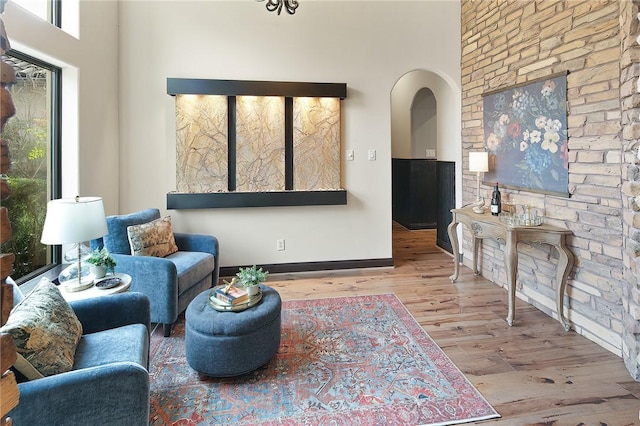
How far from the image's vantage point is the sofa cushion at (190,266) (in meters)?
3.21

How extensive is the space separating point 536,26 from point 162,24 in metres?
3.92

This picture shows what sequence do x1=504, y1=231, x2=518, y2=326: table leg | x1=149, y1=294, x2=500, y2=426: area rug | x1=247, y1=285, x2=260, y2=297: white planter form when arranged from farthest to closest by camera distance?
x1=504, y1=231, x2=518, y2=326: table leg → x1=247, y1=285, x2=260, y2=297: white planter → x1=149, y1=294, x2=500, y2=426: area rug

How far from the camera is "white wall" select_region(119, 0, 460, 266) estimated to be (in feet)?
14.2

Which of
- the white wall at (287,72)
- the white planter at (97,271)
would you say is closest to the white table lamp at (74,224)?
the white planter at (97,271)

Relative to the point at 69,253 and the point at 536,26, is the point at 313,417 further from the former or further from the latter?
the point at 536,26

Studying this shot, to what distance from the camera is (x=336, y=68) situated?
4.63 metres

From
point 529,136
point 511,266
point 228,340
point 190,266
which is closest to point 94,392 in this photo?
point 228,340

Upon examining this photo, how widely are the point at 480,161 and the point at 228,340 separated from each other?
3.18 m

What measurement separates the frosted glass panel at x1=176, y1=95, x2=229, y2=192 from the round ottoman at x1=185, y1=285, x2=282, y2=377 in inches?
89.0

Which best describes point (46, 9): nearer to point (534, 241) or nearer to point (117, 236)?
point (117, 236)

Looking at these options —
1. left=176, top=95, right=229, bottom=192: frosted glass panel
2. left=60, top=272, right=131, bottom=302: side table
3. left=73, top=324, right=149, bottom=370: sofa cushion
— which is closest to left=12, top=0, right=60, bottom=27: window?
left=176, top=95, right=229, bottom=192: frosted glass panel

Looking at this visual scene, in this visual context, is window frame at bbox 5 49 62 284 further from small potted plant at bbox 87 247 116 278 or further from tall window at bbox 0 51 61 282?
small potted plant at bbox 87 247 116 278

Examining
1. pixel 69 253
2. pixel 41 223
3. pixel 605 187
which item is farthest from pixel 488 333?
pixel 41 223

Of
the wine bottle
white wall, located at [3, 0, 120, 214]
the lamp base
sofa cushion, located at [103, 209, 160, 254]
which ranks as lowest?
the lamp base
